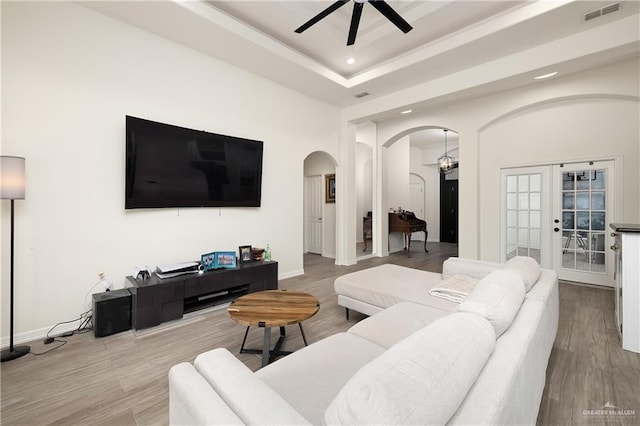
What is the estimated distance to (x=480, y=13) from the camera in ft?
10.9

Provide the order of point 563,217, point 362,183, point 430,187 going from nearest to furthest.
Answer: point 563,217, point 362,183, point 430,187

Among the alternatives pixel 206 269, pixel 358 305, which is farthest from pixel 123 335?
pixel 358 305

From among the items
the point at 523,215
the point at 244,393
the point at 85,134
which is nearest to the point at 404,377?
the point at 244,393

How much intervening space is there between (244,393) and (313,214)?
246 inches

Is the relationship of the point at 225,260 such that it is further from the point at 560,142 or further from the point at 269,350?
the point at 560,142

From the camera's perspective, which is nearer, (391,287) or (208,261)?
(391,287)

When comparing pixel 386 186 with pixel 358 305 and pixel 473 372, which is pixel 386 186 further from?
pixel 473 372

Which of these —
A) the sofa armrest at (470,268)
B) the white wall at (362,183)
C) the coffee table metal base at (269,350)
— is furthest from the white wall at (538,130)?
the coffee table metal base at (269,350)

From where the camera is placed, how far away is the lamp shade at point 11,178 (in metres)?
2.29

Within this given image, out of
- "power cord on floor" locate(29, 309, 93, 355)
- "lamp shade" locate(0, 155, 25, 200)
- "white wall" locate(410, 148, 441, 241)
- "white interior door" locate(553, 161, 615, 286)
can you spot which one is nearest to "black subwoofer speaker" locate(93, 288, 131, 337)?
"power cord on floor" locate(29, 309, 93, 355)

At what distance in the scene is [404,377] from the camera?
804mm

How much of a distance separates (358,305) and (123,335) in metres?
2.34

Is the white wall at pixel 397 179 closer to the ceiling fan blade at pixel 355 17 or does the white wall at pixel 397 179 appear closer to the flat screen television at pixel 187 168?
the flat screen television at pixel 187 168

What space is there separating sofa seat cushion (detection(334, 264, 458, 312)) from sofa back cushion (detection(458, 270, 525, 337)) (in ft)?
2.42
